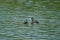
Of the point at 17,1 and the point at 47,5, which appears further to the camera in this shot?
the point at 17,1

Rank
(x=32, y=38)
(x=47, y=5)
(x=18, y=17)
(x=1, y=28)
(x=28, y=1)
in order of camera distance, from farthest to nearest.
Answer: (x=28, y=1), (x=47, y=5), (x=18, y=17), (x=1, y=28), (x=32, y=38)

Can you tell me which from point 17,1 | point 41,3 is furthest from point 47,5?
point 17,1

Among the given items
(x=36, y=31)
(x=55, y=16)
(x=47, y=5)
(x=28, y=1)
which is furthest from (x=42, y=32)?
(x=28, y=1)

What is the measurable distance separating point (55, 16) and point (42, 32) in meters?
1.88

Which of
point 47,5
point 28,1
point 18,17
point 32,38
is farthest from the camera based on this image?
point 28,1

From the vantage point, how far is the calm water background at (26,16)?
10016mm

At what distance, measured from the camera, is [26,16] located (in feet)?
39.2

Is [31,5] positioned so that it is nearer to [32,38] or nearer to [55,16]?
[55,16]

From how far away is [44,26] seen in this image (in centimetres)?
1075

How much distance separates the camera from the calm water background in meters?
10.0

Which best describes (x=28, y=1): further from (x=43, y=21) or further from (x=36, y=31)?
(x=36, y=31)

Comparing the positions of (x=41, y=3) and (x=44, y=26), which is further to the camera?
(x=41, y=3)

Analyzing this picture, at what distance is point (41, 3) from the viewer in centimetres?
1417

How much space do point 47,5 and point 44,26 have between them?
124 inches
